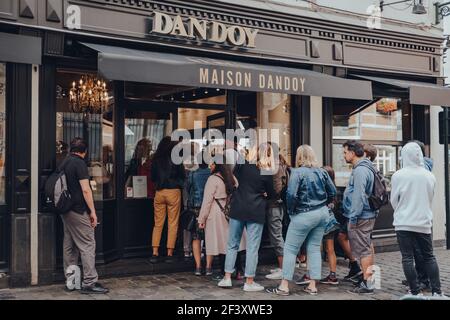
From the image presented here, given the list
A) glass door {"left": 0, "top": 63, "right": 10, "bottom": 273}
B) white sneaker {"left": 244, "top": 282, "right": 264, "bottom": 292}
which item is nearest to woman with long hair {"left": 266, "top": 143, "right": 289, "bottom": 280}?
white sneaker {"left": 244, "top": 282, "right": 264, "bottom": 292}

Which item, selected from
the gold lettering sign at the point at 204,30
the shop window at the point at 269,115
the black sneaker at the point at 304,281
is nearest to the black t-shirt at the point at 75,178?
the gold lettering sign at the point at 204,30

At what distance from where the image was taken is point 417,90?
359 inches

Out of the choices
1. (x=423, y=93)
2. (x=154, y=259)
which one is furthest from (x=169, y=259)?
(x=423, y=93)

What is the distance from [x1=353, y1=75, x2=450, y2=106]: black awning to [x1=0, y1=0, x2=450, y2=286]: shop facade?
0.02 meters

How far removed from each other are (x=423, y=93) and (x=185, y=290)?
16.8 ft

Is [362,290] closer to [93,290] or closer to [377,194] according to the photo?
[377,194]

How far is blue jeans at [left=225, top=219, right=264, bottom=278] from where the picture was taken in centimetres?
684

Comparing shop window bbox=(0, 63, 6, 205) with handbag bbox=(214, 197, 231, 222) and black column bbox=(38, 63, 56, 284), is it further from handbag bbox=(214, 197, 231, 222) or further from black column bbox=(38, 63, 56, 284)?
handbag bbox=(214, 197, 231, 222)

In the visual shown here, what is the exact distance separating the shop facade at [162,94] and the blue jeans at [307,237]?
6.11 ft

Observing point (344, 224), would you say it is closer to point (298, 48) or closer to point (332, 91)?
point (332, 91)

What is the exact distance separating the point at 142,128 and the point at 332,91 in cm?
284

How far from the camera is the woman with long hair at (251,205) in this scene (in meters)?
6.78

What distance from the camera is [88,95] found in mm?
7742
